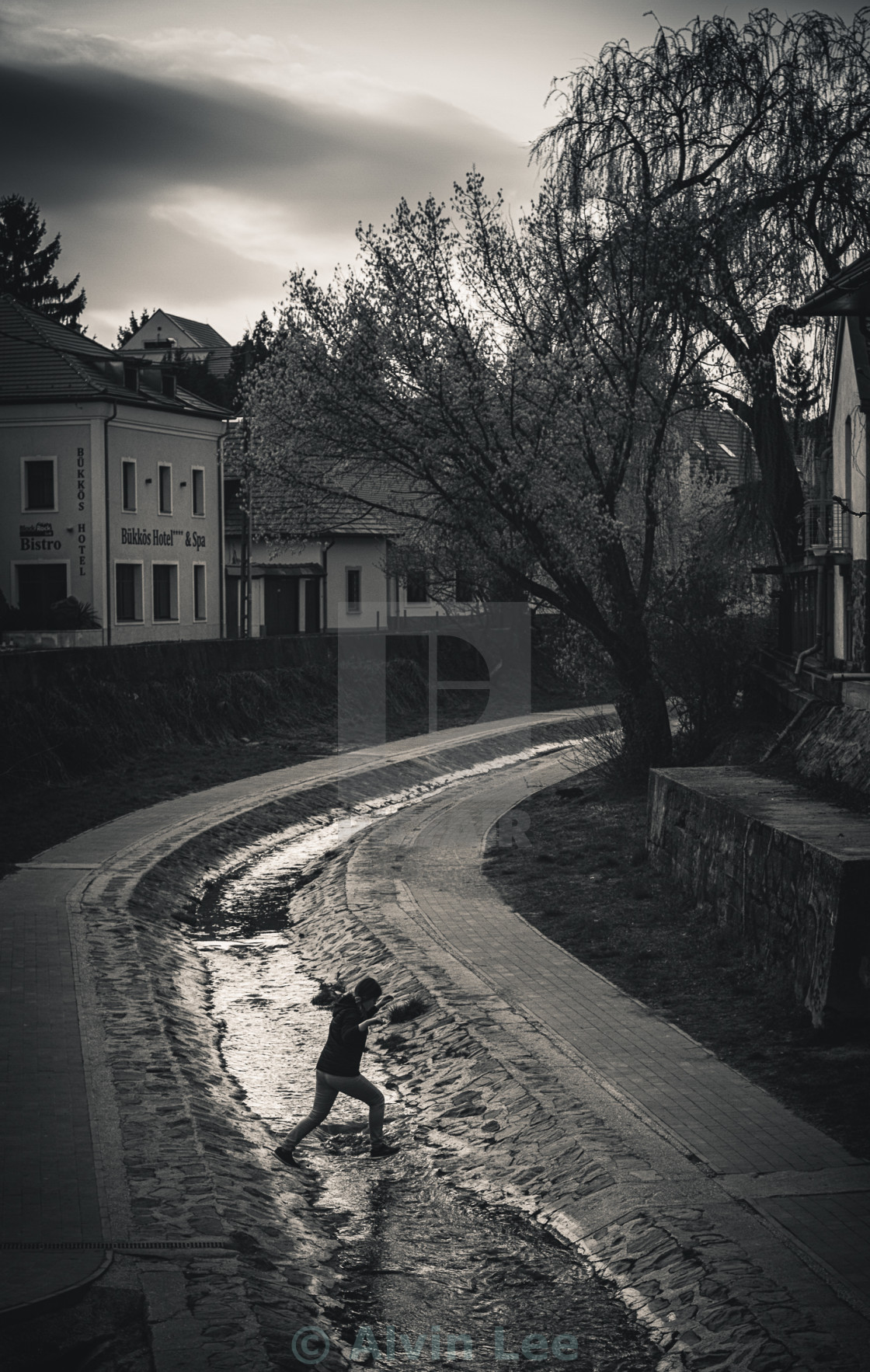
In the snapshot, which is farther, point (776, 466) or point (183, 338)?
point (183, 338)

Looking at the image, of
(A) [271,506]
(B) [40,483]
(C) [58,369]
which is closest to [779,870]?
(A) [271,506]

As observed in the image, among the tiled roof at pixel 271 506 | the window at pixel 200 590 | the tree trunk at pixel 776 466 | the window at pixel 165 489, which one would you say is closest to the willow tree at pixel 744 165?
the tree trunk at pixel 776 466

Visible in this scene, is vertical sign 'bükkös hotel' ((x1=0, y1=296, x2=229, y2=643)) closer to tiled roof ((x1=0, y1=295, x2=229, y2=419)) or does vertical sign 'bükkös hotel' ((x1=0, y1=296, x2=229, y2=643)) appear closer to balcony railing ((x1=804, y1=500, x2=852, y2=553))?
tiled roof ((x1=0, y1=295, x2=229, y2=419))

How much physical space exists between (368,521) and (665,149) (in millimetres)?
26834

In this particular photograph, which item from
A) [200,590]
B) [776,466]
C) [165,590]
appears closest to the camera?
[776,466]

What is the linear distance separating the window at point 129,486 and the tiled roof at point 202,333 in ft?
153

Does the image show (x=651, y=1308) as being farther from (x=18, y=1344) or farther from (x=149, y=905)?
(x=149, y=905)

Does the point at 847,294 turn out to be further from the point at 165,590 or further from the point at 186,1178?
the point at 165,590

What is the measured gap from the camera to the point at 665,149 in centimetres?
1797

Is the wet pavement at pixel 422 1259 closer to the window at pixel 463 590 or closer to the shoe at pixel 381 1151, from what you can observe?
the shoe at pixel 381 1151

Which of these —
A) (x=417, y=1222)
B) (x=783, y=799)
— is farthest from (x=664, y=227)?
(x=417, y=1222)

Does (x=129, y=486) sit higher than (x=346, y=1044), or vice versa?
(x=129, y=486)

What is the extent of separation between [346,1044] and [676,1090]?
6.43ft

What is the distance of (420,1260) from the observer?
6.43 m
